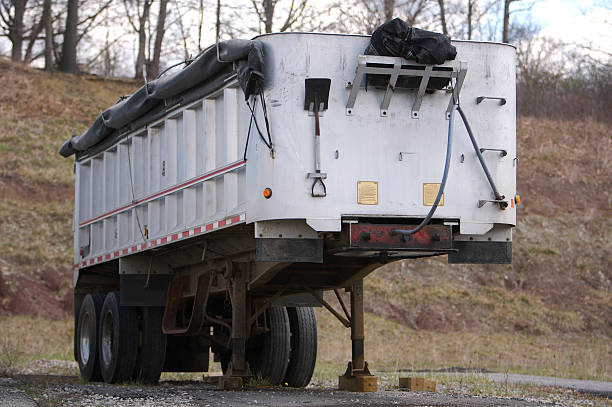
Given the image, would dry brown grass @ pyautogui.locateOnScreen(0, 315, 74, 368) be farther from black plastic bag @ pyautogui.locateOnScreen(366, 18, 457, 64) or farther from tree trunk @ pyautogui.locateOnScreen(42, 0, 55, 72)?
tree trunk @ pyautogui.locateOnScreen(42, 0, 55, 72)

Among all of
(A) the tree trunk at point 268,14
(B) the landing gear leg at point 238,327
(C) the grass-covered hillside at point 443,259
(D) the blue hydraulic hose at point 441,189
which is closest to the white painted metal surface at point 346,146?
(D) the blue hydraulic hose at point 441,189

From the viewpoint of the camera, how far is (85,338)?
49.5ft

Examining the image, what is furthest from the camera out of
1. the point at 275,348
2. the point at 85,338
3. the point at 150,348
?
the point at 85,338

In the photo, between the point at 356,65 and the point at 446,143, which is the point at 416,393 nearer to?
the point at 446,143

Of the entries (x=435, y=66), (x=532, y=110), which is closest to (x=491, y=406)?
(x=435, y=66)

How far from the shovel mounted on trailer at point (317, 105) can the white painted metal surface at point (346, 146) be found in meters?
0.06

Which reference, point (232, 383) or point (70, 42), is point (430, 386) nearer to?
point (232, 383)

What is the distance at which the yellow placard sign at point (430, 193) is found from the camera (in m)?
9.71

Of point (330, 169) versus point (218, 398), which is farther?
point (218, 398)

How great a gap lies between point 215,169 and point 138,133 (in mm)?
2846

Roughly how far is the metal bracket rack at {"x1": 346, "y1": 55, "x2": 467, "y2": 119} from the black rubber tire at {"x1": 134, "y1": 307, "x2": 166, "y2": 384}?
17.6 ft

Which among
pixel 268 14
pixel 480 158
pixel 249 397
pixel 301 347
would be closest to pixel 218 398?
pixel 249 397

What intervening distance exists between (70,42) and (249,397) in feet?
114

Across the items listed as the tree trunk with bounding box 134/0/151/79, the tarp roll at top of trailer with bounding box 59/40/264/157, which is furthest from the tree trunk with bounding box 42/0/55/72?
the tarp roll at top of trailer with bounding box 59/40/264/157
